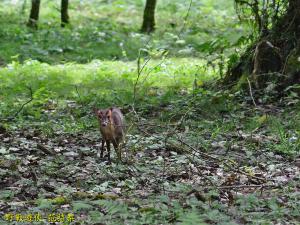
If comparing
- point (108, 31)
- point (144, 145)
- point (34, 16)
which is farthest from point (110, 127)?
point (34, 16)

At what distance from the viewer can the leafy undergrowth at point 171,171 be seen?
222 inches

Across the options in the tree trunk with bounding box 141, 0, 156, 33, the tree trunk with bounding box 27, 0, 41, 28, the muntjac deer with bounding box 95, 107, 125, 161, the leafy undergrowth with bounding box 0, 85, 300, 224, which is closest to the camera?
the leafy undergrowth with bounding box 0, 85, 300, 224

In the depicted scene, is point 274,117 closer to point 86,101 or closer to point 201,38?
point 86,101

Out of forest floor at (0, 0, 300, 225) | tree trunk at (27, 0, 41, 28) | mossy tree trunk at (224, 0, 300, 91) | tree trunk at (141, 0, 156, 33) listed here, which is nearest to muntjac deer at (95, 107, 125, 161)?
forest floor at (0, 0, 300, 225)

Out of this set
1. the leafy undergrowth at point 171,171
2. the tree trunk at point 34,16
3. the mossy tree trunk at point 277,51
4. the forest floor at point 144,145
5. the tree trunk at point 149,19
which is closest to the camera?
the leafy undergrowth at point 171,171

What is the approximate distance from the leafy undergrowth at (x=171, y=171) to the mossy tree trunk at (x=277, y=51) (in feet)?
2.27

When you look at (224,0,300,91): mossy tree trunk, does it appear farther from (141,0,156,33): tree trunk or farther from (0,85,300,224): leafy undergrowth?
(141,0,156,33): tree trunk

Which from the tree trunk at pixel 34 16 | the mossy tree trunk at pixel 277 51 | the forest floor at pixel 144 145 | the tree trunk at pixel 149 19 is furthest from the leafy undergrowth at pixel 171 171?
the tree trunk at pixel 149 19

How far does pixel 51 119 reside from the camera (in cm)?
1089

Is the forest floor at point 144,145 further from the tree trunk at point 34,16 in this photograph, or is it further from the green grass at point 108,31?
the tree trunk at point 34,16

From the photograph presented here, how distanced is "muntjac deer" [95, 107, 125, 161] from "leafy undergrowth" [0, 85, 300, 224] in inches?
8.5

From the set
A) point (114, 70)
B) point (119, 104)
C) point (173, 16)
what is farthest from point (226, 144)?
point (173, 16)

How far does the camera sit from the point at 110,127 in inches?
340

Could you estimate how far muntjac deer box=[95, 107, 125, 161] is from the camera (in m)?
8.46
